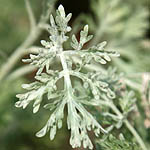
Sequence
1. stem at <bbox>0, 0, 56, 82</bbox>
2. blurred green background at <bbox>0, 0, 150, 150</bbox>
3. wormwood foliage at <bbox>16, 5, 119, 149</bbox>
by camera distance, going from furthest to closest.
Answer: blurred green background at <bbox>0, 0, 150, 150</bbox> → stem at <bbox>0, 0, 56, 82</bbox> → wormwood foliage at <bbox>16, 5, 119, 149</bbox>

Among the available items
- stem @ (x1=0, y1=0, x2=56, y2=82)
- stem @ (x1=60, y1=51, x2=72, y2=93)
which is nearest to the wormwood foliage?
stem @ (x1=60, y1=51, x2=72, y2=93)

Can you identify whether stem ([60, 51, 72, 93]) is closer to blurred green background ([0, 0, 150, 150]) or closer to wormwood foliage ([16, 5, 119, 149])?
wormwood foliage ([16, 5, 119, 149])

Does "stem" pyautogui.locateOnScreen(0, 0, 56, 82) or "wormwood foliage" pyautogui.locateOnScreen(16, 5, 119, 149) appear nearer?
"wormwood foliage" pyautogui.locateOnScreen(16, 5, 119, 149)

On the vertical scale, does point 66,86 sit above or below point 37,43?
below

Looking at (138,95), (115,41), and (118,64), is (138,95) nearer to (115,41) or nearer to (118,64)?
(118,64)

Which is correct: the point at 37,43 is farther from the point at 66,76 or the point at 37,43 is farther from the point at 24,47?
the point at 66,76

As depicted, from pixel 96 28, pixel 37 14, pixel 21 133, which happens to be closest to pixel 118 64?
pixel 96 28

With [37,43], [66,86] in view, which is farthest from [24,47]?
[37,43]

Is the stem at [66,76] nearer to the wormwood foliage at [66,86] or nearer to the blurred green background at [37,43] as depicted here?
the wormwood foliage at [66,86]

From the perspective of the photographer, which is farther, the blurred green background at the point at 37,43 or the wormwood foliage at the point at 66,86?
the blurred green background at the point at 37,43

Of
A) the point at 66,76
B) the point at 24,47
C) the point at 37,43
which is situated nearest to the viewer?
the point at 66,76

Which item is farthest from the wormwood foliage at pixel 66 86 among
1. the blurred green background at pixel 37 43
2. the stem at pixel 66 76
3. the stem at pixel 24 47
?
the blurred green background at pixel 37 43
